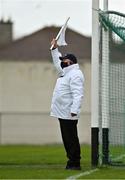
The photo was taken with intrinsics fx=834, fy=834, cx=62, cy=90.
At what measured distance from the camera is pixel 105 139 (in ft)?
51.3

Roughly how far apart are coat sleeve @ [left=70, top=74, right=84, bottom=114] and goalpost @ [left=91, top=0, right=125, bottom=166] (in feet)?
3.59

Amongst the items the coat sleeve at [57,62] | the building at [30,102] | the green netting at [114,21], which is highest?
the green netting at [114,21]

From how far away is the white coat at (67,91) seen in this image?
563 inches

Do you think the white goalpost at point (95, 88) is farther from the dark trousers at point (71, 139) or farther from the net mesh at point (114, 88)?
the dark trousers at point (71, 139)

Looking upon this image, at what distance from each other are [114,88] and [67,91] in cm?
184

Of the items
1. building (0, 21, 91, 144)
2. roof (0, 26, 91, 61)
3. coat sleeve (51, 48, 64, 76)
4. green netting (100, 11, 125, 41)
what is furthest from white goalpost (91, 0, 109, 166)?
roof (0, 26, 91, 61)

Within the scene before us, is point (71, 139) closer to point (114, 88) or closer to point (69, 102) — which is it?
point (69, 102)

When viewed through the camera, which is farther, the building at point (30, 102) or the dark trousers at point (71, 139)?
the building at point (30, 102)

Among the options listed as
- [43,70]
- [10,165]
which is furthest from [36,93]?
[10,165]

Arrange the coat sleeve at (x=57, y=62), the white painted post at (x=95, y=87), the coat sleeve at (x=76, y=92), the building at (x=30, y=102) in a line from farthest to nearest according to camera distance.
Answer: the building at (x=30, y=102) < the white painted post at (x=95, y=87) < the coat sleeve at (x=57, y=62) < the coat sleeve at (x=76, y=92)

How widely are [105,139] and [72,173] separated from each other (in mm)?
1961

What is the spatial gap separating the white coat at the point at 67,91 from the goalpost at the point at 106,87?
99cm

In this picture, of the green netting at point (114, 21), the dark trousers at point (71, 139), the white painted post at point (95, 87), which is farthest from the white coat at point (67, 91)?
the green netting at point (114, 21)

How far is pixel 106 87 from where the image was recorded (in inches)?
625
